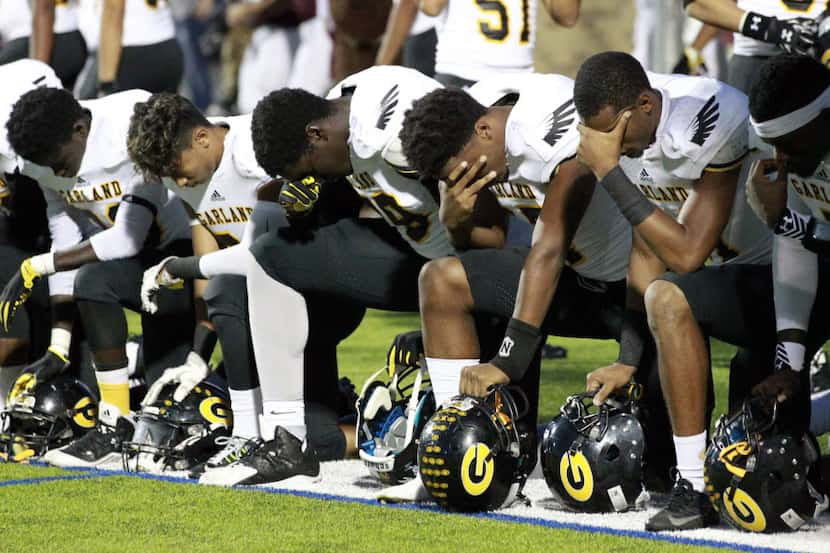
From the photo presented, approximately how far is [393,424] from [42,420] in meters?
1.36

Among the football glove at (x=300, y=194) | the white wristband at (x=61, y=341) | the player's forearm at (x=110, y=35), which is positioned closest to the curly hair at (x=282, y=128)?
the football glove at (x=300, y=194)

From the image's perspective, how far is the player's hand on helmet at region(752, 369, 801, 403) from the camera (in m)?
4.41

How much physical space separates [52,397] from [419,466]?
5.65 feet

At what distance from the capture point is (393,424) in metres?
5.28

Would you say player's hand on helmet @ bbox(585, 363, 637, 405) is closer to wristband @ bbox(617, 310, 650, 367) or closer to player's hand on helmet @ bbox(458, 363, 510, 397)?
wristband @ bbox(617, 310, 650, 367)

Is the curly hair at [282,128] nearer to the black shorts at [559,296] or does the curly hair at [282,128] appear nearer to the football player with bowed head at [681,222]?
the black shorts at [559,296]

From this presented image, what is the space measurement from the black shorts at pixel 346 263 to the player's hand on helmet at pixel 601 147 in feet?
3.46

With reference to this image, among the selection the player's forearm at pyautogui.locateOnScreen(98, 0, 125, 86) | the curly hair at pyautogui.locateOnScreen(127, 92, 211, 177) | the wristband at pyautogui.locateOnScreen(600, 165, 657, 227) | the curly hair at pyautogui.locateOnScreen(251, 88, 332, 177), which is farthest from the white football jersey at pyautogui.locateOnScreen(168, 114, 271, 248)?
the player's forearm at pyautogui.locateOnScreen(98, 0, 125, 86)

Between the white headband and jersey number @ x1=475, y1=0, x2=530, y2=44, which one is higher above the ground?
the white headband

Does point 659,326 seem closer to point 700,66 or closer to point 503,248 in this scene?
point 503,248

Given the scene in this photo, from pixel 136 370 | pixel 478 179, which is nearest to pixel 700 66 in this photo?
pixel 136 370

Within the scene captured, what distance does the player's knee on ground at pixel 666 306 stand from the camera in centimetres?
451

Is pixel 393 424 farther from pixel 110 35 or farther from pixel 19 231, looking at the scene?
pixel 110 35

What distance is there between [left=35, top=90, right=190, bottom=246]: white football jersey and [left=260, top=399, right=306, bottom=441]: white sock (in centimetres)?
108
